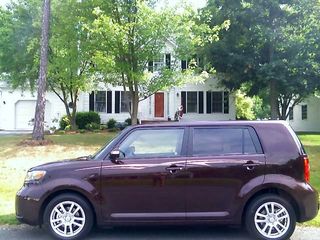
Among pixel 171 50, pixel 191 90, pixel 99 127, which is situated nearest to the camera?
pixel 171 50

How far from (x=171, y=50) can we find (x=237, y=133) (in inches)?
562

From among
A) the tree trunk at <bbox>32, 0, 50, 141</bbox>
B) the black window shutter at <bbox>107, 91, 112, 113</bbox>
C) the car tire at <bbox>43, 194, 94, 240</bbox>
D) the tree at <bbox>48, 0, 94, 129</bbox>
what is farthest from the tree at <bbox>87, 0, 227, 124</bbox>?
the car tire at <bbox>43, 194, 94, 240</bbox>

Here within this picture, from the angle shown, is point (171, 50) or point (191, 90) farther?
point (191, 90)

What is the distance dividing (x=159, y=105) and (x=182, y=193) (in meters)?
23.6

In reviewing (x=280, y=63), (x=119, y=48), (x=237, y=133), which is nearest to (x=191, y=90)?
(x=280, y=63)

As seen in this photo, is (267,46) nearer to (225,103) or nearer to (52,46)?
(225,103)

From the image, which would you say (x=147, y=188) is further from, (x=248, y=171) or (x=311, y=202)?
(x=311, y=202)

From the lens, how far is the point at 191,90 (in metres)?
29.6

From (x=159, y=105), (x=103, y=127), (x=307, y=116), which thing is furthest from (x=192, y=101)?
(x=307, y=116)

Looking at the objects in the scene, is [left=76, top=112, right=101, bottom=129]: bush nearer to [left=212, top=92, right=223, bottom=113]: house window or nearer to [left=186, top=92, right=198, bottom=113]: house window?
[left=186, top=92, right=198, bottom=113]: house window

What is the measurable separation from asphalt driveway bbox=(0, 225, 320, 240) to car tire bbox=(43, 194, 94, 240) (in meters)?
0.25

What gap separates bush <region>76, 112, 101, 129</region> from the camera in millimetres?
26828

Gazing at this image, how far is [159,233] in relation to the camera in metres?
6.28

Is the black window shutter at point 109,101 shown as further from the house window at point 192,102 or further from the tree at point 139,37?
the tree at point 139,37
